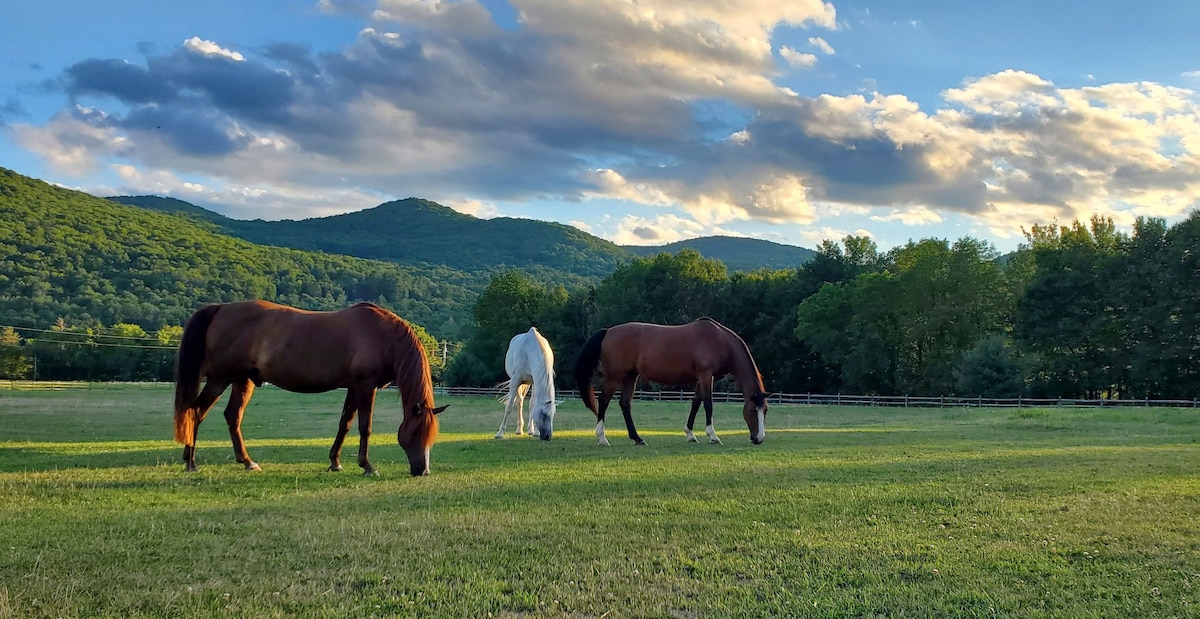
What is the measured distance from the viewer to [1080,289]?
145 ft

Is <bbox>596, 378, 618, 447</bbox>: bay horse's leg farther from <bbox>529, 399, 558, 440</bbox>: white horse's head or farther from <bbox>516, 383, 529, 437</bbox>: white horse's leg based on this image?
<bbox>516, 383, 529, 437</bbox>: white horse's leg

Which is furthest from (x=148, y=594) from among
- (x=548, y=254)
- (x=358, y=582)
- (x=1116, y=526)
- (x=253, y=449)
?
(x=548, y=254)

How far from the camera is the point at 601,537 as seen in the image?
5.79 metres

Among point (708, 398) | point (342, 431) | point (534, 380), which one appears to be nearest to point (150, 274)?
point (534, 380)

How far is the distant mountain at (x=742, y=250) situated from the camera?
170 m

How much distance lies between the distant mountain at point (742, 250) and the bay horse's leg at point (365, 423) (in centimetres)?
15661

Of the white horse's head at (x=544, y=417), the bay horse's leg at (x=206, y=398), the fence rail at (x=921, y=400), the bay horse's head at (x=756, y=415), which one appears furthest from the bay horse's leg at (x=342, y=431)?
the fence rail at (x=921, y=400)

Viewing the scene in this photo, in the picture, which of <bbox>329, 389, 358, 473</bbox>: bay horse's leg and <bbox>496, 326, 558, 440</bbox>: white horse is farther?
<bbox>496, 326, 558, 440</bbox>: white horse

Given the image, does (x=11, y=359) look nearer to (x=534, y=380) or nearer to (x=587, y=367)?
(x=534, y=380)

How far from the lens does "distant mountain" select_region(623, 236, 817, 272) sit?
557 feet

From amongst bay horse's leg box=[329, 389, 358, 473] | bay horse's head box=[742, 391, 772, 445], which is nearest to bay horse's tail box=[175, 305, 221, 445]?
bay horse's leg box=[329, 389, 358, 473]

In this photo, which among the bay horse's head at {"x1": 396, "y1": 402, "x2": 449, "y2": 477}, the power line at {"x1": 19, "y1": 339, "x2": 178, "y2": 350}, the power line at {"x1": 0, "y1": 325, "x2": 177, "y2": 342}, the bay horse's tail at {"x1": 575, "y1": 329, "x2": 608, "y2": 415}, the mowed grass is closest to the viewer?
the mowed grass

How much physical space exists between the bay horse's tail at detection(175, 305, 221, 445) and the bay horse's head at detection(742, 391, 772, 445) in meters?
9.61

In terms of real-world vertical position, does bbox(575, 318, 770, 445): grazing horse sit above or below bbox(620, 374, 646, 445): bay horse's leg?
above
